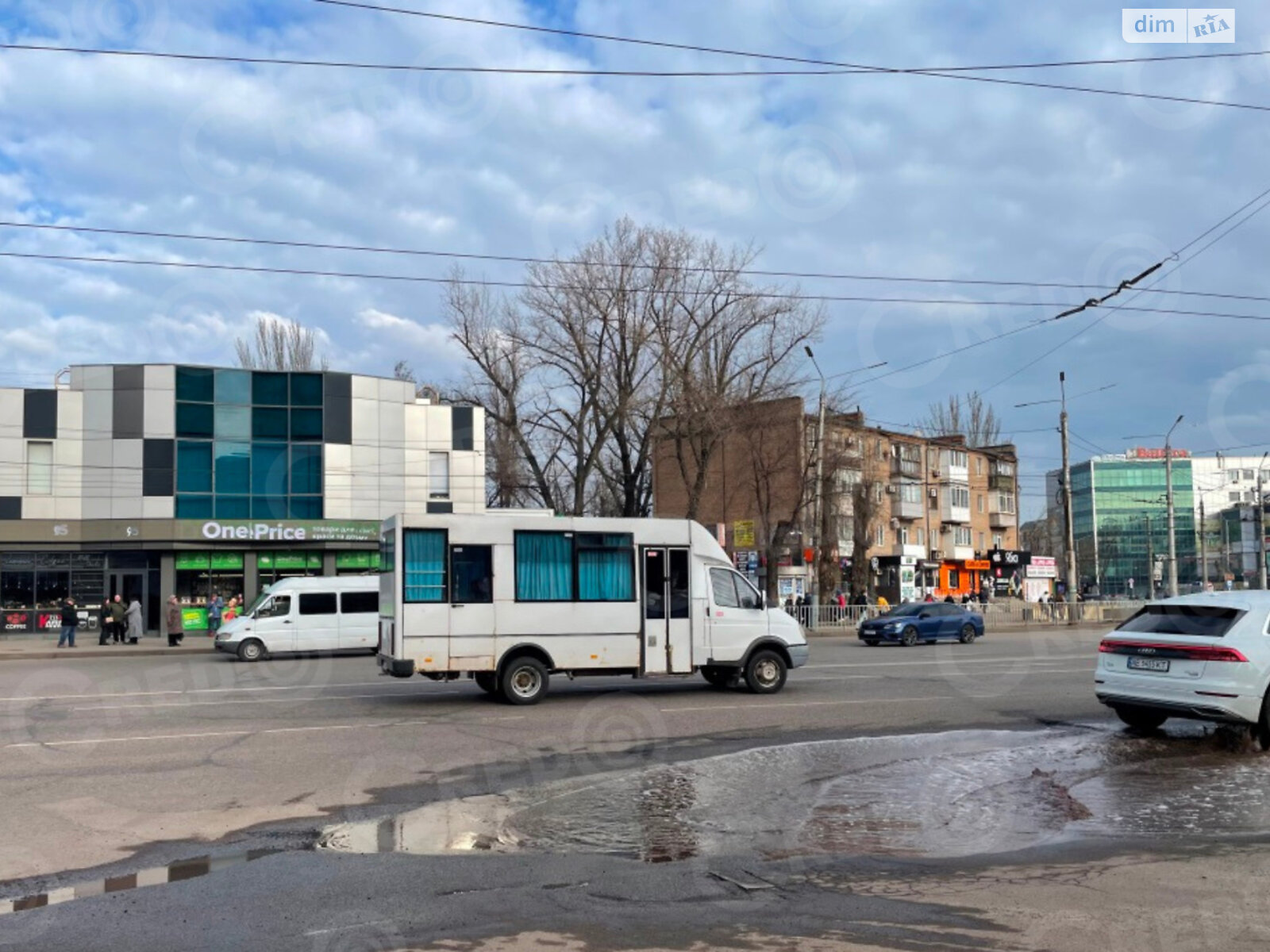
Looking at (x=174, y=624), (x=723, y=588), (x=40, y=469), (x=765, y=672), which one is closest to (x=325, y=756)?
(x=723, y=588)

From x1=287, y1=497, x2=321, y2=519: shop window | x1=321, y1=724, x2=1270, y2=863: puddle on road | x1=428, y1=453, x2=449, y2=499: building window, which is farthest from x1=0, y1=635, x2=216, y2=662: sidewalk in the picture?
x1=321, y1=724, x2=1270, y2=863: puddle on road

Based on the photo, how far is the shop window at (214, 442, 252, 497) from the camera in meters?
43.2

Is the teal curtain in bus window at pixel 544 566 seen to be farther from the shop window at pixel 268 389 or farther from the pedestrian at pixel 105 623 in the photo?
the shop window at pixel 268 389

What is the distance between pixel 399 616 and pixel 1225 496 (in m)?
118

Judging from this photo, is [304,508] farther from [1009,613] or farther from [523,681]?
[523,681]

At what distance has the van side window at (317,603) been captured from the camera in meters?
30.9

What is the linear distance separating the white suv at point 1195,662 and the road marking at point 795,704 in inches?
169

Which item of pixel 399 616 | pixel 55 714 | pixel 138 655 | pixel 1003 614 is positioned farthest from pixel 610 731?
pixel 1003 614

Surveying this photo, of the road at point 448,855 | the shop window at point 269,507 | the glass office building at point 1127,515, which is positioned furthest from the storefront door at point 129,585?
the glass office building at point 1127,515

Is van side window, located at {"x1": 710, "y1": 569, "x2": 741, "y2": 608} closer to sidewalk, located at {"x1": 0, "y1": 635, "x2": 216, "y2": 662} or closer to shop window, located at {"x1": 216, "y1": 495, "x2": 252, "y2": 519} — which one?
sidewalk, located at {"x1": 0, "y1": 635, "x2": 216, "y2": 662}

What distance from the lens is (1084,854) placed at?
7.50 m

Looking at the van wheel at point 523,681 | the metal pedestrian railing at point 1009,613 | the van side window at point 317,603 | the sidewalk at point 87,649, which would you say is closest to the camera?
the van wheel at point 523,681

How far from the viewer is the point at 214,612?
40.8 m

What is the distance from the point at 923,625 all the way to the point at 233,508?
84.3ft
